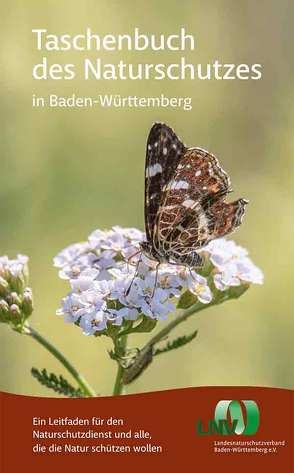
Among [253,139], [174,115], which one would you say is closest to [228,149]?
[253,139]

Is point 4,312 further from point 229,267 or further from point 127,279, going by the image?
point 229,267

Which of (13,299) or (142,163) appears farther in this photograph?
(142,163)

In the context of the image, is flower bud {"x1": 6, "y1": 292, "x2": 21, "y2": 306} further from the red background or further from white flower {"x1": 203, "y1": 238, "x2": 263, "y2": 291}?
white flower {"x1": 203, "y1": 238, "x2": 263, "y2": 291}

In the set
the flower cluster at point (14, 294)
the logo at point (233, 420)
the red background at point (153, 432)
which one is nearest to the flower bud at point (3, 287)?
the flower cluster at point (14, 294)

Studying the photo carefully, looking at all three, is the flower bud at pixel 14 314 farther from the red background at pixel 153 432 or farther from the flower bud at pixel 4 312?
the red background at pixel 153 432

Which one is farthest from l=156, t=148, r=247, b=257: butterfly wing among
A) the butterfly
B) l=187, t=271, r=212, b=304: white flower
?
l=187, t=271, r=212, b=304: white flower

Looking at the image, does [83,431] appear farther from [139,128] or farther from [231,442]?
[139,128]

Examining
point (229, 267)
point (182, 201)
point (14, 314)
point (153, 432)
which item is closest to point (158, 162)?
point (182, 201)
